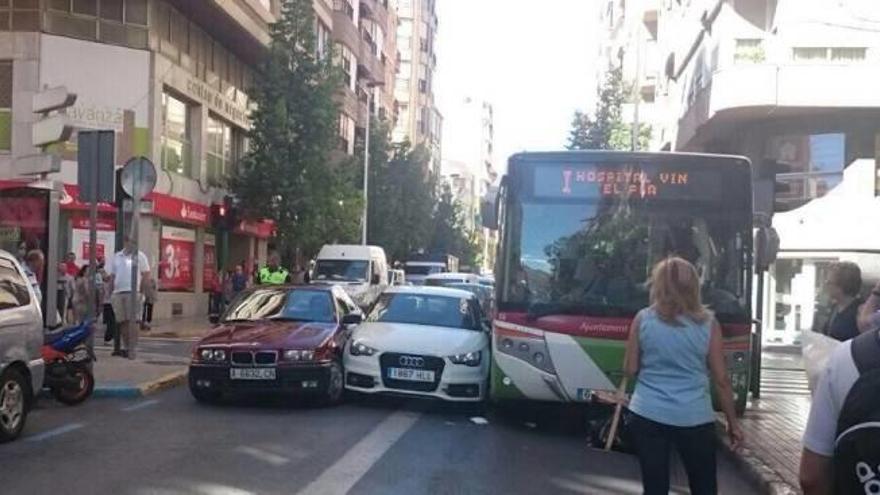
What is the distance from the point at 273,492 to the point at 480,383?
4815 mm

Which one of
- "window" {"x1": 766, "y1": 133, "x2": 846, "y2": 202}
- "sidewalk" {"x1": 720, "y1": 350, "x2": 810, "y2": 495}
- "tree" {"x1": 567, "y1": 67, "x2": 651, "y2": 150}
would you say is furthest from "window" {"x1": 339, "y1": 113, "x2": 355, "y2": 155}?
"sidewalk" {"x1": 720, "y1": 350, "x2": 810, "y2": 495}

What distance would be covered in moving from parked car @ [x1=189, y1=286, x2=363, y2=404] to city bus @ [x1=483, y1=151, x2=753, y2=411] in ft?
7.08

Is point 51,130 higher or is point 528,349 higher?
point 51,130

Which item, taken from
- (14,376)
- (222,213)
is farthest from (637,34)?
(14,376)

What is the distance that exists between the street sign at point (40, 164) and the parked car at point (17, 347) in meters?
6.42

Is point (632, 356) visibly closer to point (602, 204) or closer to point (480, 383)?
point (602, 204)

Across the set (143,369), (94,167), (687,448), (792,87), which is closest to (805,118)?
(792,87)

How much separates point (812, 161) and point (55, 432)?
21.4 meters

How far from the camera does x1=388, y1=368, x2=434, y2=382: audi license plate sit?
37.9ft

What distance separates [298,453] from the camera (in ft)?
28.7

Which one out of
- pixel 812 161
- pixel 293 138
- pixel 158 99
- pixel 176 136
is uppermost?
pixel 158 99

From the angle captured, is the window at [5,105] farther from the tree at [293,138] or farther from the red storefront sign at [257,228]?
the red storefront sign at [257,228]

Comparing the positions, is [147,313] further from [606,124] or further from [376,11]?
[376,11]

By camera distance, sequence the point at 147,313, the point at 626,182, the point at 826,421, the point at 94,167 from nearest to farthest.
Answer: the point at 826,421 → the point at 626,182 → the point at 94,167 → the point at 147,313
